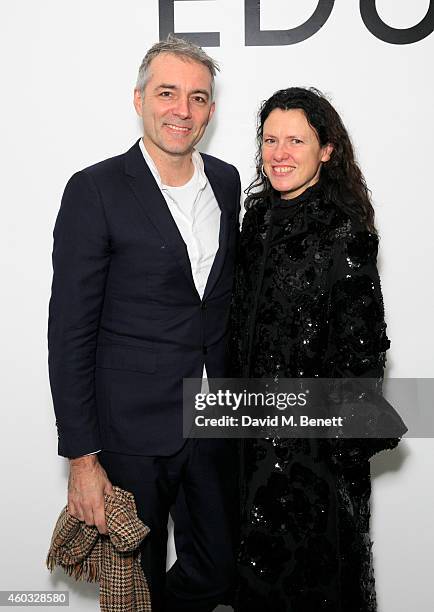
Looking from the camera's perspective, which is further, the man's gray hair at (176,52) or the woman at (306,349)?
the man's gray hair at (176,52)

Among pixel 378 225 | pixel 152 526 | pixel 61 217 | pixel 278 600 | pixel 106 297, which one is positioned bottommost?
pixel 278 600

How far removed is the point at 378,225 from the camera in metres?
2.65

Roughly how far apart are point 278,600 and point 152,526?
0.39 metres

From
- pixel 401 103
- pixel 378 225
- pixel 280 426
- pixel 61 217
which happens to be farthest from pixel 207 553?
pixel 401 103

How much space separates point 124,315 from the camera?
2002 mm

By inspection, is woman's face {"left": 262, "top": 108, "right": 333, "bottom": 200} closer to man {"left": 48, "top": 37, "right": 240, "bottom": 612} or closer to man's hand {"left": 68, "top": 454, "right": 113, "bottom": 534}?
man {"left": 48, "top": 37, "right": 240, "bottom": 612}

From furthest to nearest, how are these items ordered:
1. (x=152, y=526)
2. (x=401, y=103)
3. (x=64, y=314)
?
(x=401, y=103)
(x=152, y=526)
(x=64, y=314)

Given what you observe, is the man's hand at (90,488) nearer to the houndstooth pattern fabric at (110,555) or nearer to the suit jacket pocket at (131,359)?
the houndstooth pattern fabric at (110,555)

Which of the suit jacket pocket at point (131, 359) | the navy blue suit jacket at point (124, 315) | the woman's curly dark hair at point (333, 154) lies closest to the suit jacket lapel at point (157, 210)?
the navy blue suit jacket at point (124, 315)

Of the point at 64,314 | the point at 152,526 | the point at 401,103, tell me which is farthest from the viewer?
the point at 401,103

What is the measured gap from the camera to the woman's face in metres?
1.93

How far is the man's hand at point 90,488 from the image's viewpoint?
199cm

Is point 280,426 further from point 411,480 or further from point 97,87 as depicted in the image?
point 97,87

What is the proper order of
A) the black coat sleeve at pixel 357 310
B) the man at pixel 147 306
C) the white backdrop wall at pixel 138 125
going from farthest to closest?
the white backdrop wall at pixel 138 125, the man at pixel 147 306, the black coat sleeve at pixel 357 310
